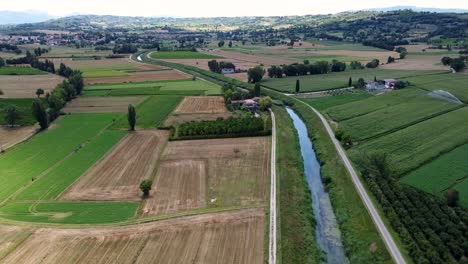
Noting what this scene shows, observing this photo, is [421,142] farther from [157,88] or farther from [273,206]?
[157,88]

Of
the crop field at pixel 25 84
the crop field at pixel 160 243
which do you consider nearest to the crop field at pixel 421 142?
the crop field at pixel 160 243

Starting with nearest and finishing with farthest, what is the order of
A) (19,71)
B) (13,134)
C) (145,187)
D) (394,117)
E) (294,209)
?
(294,209) → (145,187) → (13,134) → (394,117) → (19,71)

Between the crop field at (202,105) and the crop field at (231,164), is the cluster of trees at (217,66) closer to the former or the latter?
the crop field at (202,105)

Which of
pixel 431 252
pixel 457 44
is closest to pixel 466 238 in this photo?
pixel 431 252

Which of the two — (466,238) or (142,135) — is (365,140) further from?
(142,135)

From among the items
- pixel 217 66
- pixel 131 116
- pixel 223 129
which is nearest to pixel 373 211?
pixel 223 129

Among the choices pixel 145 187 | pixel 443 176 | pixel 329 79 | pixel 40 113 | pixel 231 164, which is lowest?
pixel 231 164

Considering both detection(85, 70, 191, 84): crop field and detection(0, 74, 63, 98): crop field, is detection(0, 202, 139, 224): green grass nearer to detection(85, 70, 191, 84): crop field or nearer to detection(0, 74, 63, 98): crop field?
detection(0, 74, 63, 98): crop field
